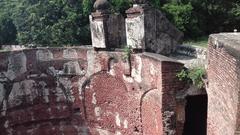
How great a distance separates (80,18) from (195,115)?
56.1 feet

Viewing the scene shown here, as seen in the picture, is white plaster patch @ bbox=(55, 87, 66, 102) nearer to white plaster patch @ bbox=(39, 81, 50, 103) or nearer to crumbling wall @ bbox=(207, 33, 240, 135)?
white plaster patch @ bbox=(39, 81, 50, 103)

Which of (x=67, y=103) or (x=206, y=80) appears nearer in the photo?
(x=206, y=80)

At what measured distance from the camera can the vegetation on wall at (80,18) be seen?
838 inches

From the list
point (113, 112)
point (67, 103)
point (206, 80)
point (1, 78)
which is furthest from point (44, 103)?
point (206, 80)

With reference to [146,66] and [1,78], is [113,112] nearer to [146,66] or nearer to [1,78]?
[146,66]

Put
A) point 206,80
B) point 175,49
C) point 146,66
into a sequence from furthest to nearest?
point 175,49, point 146,66, point 206,80

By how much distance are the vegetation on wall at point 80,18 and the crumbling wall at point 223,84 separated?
13.7 meters

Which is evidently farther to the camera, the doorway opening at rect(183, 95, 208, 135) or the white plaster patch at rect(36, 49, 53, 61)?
the white plaster patch at rect(36, 49, 53, 61)

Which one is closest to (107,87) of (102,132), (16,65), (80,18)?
(102,132)

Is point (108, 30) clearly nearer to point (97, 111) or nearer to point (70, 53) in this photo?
point (70, 53)

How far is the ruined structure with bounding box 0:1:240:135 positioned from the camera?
28.9 feet

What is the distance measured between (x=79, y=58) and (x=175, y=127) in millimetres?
4333

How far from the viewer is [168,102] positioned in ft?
28.6

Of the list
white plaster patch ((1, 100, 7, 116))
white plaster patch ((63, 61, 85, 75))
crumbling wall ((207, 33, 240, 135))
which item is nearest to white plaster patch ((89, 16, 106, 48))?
white plaster patch ((63, 61, 85, 75))
